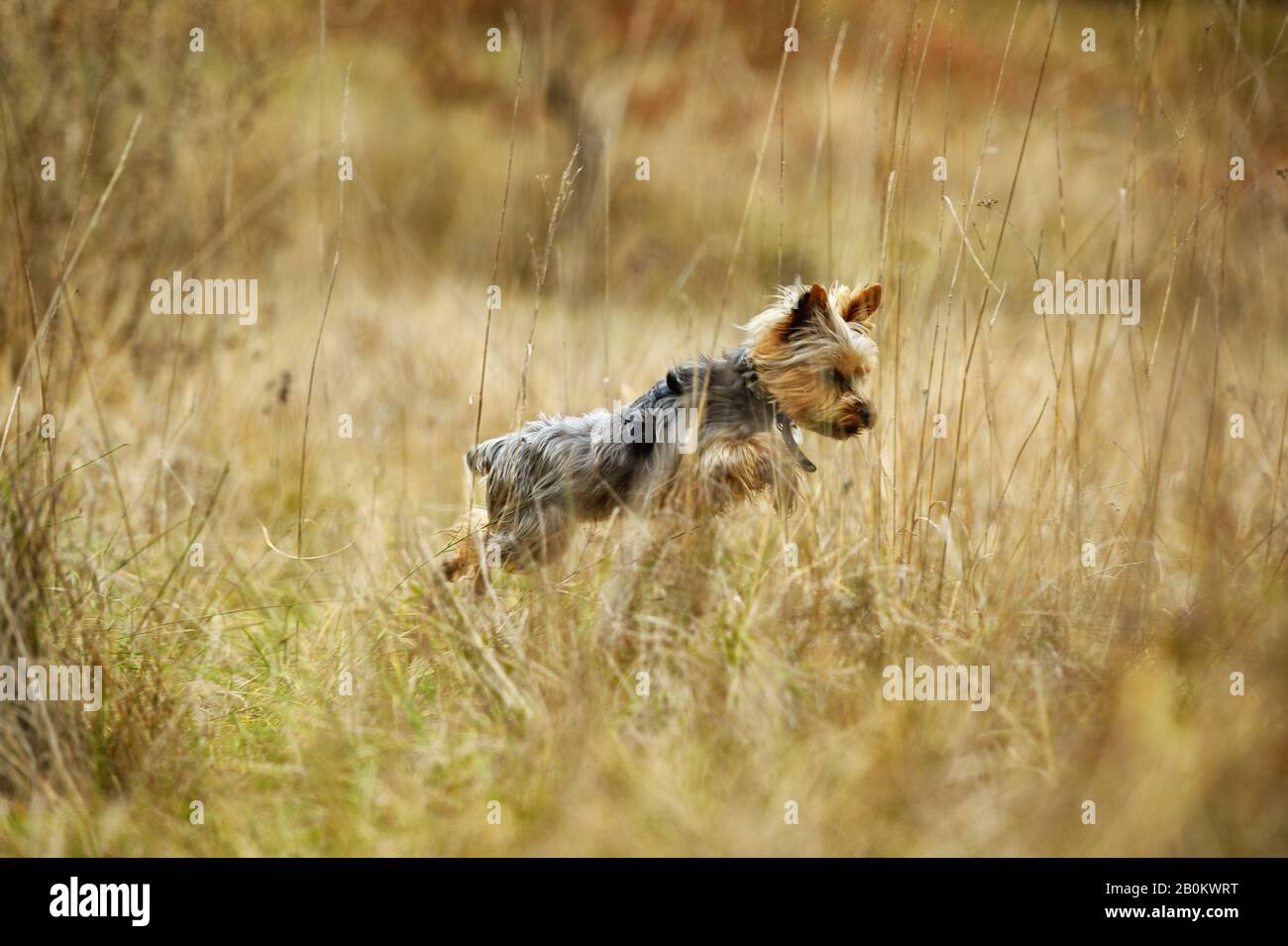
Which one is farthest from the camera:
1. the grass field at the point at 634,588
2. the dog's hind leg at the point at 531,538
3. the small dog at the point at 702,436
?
the dog's hind leg at the point at 531,538

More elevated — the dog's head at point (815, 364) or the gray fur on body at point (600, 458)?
the dog's head at point (815, 364)

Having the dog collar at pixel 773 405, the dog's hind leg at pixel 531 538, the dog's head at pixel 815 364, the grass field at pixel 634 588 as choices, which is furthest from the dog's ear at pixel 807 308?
the dog's hind leg at pixel 531 538

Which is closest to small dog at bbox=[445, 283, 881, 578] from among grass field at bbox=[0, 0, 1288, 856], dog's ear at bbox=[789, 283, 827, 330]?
dog's ear at bbox=[789, 283, 827, 330]

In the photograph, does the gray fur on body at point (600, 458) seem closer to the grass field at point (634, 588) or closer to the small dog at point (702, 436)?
the small dog at point (702, 436)

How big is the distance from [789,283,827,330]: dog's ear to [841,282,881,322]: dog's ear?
224mm

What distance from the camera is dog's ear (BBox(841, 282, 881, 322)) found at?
3.87m

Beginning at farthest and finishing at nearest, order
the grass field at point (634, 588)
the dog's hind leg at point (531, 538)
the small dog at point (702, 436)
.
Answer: the dog's hind leg at point (531, 538) → the small dog at point (702, 436) → the grass field at point (634, 588)

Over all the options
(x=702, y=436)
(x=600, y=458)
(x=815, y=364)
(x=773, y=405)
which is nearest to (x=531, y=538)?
(x=600, y=458)

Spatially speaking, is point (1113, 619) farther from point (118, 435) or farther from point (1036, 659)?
point (118, 435)

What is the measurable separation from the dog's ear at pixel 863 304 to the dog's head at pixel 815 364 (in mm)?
43

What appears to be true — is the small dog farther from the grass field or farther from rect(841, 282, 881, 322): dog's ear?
the grass field

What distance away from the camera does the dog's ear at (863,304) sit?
3.87 metres

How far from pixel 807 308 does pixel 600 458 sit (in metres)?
0.86

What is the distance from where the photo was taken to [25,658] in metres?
3.06
